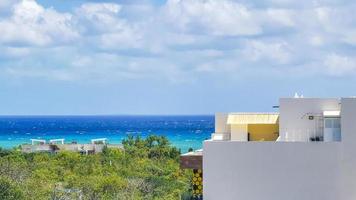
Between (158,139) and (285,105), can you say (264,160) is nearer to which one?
(285,105)

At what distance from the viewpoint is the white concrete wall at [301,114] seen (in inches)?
741

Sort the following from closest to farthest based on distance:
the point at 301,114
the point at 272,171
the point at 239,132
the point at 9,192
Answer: the point at 272,171 < the point at 301,114 < the point at 239,132 < the point at 9,192

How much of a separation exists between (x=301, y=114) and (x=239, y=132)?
8.09 feet

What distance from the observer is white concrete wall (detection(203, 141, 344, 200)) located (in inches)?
702

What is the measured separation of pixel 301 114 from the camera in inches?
747

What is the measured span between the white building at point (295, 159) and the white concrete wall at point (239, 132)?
5.44ft

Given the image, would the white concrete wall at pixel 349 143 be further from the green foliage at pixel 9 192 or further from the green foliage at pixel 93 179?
the green foliage at pixel 9 192

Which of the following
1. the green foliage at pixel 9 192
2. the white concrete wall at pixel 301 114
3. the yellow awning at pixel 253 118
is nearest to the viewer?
the white concrete wall at pixel 301 114

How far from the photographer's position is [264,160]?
1823 centimetres

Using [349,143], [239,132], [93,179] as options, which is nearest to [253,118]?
[239,132]

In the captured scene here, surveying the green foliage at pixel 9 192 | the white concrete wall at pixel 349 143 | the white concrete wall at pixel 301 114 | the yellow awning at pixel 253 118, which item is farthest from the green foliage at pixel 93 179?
the white concrete wall at pixel 349 143

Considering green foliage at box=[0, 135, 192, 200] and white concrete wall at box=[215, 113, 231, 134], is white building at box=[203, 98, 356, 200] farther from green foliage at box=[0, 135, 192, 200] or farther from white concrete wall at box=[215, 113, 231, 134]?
green foliage at box=[0, 135, 192, 200]

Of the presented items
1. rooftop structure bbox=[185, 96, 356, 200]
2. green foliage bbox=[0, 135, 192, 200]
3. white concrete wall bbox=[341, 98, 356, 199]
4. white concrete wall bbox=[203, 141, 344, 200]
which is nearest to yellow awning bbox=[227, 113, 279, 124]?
rooftop structure bbox=[185, 96, 356, 200]

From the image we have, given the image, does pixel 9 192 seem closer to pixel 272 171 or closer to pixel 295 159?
pixel 272 171
